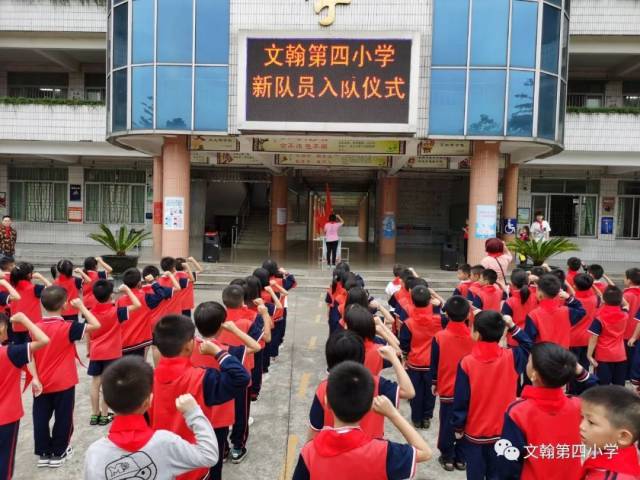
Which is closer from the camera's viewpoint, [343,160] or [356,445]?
[356,445]

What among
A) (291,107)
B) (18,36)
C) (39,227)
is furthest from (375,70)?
(39,227)

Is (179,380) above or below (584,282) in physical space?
below

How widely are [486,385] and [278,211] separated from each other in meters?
16.2

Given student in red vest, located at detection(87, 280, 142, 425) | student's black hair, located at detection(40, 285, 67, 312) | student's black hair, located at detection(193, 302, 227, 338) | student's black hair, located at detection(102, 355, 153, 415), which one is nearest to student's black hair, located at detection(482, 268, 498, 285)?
student's black hair, located at detection(193, 302, 227, 338)

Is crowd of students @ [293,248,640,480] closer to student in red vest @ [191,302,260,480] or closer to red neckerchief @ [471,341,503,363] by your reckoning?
red neckerchief @ [471,341,503,363]

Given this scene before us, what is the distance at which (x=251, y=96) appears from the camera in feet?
39.4

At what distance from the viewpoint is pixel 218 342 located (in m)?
3.43

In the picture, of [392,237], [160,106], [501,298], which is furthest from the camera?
[392,237]

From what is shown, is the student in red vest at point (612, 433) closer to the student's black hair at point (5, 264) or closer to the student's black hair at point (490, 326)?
the student's black hair at point (490, 326)

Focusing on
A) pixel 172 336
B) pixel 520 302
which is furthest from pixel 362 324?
pixel 520 302

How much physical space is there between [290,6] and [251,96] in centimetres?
247

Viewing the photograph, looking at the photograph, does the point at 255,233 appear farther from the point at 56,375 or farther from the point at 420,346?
the point at 56,375

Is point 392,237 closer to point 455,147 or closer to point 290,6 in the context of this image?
point 455,147

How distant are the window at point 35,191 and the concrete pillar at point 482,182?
50.0 ft
